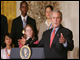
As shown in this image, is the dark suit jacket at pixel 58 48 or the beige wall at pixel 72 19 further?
the beige wall at pixel 72 19

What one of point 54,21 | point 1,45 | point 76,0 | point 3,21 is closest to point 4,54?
point 1,45

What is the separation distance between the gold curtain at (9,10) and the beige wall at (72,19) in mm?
1066

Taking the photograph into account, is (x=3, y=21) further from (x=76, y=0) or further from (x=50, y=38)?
(x=50, y=38)

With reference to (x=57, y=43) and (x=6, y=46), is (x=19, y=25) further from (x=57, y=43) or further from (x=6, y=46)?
(x=57, y=43)

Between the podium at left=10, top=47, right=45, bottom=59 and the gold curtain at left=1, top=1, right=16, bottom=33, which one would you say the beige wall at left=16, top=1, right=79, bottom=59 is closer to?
the gold curtain at left=1, top=1, right=16, bottom=33

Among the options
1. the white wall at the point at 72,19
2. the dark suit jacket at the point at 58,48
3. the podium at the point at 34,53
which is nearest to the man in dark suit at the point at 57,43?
the dark suit jacket at the point at 58,48

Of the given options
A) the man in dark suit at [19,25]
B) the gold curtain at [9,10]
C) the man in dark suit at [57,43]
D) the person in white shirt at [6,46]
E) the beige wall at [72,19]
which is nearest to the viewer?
the man in dark suit at [57,43]

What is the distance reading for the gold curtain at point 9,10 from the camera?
429 centimetres

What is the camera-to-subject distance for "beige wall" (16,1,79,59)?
4.15 meters

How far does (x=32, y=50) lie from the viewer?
5.93 feet

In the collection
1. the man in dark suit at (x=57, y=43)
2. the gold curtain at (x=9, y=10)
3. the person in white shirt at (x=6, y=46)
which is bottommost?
the person in white shirt at (x=6, y=46)

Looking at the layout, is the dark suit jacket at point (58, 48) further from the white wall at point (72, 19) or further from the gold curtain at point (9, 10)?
the gold curtain at point (9, 10)

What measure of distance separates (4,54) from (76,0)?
1959 mm

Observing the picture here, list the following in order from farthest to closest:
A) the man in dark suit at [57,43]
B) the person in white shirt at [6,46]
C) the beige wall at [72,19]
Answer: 1. the beige wall at [72,19]
2. the person in white shirt at [6,46]
3. the man in dark suit at [57,43]
